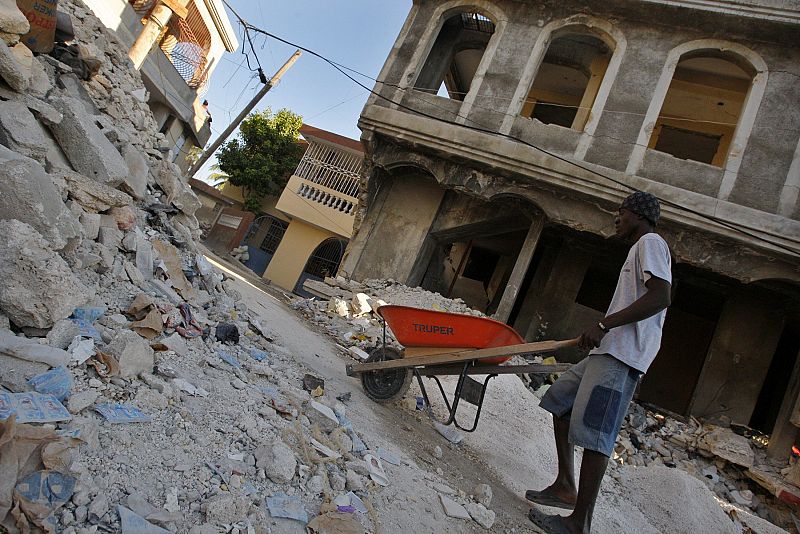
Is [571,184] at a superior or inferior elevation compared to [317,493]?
superior

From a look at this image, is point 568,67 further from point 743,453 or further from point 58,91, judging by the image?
point 58,91

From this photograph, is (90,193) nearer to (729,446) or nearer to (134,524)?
(134,524)

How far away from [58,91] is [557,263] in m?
9.03

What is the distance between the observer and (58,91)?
160 inches

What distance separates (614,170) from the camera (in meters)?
7.44

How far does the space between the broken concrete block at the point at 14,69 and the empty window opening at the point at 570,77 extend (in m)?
8.27

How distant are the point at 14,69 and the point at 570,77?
10.5 meters

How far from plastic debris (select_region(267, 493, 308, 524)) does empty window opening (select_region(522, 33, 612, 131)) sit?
28.0ft

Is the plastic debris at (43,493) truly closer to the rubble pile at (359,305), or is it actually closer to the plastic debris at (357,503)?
the plastic debris at (357,503)

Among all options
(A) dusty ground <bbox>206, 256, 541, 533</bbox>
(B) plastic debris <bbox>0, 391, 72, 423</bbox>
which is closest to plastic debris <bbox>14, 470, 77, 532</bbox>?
(B) plastic debris <bbox>0, 391, 72, 423</bbox>

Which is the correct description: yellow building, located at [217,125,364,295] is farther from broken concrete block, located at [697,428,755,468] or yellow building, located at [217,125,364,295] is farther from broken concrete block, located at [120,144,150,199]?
broken concrete block, located at [697,428,755,468]

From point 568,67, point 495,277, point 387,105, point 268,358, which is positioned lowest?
point 268,358

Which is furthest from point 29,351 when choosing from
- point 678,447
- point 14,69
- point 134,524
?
point 678,447

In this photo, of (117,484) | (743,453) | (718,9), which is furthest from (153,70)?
(743,453)
